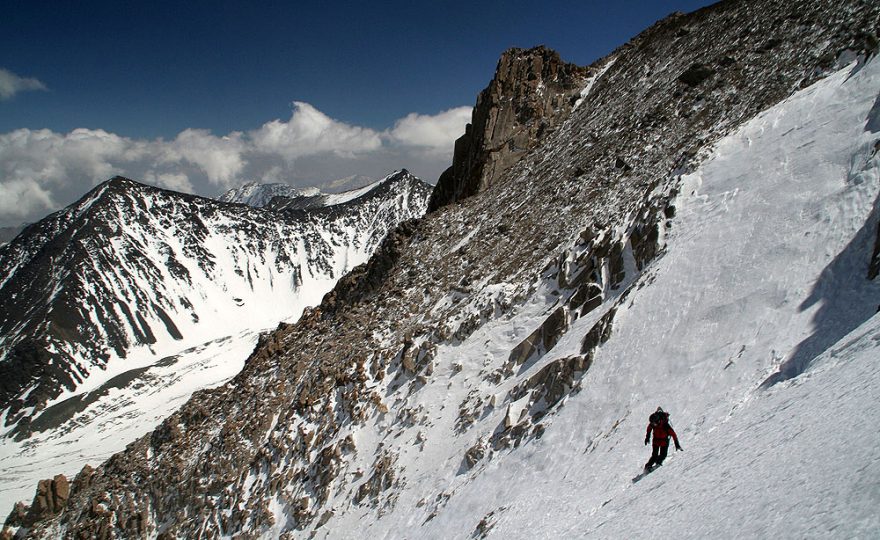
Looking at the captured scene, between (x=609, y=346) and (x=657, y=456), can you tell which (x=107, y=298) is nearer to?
(x=609, y=346)

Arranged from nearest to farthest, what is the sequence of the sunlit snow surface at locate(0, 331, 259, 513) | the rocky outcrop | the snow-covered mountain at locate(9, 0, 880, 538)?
the snow-covered mountain at locate(9, 0, 880, 538) < the rocky outcrop < the sunlit snow surface at locate(0, 331, 259, 513)

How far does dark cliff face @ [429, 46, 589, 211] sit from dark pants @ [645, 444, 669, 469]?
3604 cm

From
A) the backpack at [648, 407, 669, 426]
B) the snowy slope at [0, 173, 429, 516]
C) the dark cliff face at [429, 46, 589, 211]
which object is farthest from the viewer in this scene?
Answer: the snowy slope at [0, 173, 429, 516]

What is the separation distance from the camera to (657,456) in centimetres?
1034

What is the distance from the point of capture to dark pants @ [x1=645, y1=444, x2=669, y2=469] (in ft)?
33.6

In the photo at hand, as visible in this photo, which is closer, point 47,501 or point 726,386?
point 726,386

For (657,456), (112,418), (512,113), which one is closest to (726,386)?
(657,456)

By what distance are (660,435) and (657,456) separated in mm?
680

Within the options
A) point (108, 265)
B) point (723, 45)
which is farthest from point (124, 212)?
point (723, 45)

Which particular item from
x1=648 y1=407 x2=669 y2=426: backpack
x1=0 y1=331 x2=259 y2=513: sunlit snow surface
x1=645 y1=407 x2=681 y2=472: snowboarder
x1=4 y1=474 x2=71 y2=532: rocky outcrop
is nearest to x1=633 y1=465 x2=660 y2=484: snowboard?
x1=645 y1=407 x2=681 y2=472: snowboarder

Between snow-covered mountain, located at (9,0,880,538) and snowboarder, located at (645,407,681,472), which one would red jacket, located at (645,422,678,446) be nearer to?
snowboarder, located at (645,407,681,472)

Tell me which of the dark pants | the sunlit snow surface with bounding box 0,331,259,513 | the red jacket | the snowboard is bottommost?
the snowboard

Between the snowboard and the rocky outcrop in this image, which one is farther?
the rocky outcrop

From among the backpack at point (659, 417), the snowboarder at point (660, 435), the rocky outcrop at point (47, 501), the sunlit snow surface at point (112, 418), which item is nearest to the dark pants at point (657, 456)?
the snowboarder at point (660, 435)
